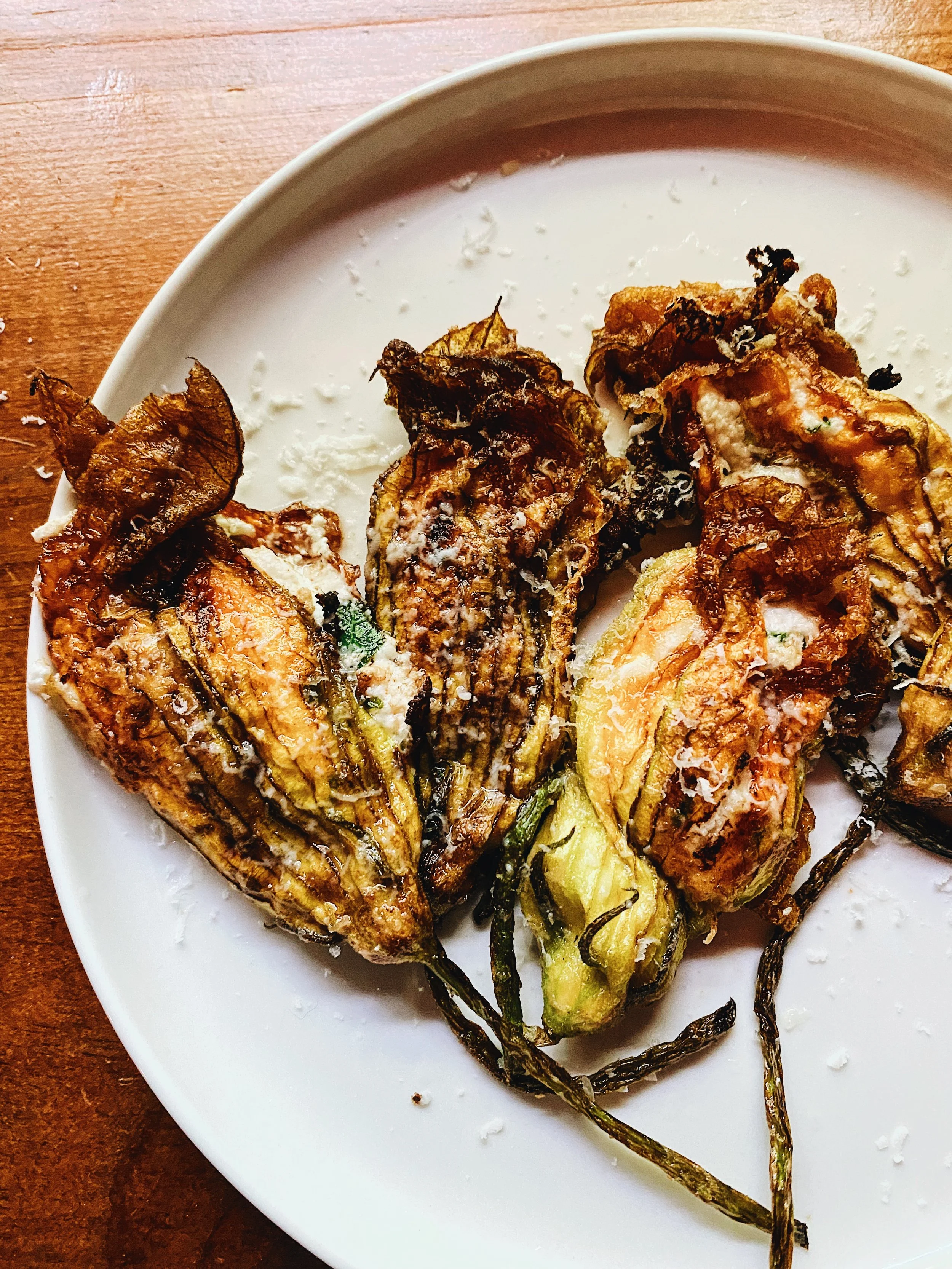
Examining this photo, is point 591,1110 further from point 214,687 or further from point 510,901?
point 214,687

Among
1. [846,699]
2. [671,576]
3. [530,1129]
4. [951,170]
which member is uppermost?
[951,170]

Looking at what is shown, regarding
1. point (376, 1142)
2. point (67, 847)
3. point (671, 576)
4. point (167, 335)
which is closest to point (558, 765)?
point (671, 576)

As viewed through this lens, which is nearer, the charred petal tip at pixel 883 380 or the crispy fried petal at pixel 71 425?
the crispy fried petal at pixel 71 425

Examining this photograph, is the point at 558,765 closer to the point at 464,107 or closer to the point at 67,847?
the point at 67,847

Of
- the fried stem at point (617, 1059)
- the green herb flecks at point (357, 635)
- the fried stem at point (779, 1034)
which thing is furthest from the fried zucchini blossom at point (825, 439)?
the green herb flecks at point (357, 635)

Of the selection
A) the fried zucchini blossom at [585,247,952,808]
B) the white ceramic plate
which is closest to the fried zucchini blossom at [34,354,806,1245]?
the white ceramic plate

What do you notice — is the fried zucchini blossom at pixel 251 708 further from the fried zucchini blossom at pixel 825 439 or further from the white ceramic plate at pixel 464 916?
the fried zucchini blossom at pixel 825 439

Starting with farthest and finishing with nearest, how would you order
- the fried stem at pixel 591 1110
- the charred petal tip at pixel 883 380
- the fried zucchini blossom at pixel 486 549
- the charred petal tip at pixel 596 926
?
the charred petal tip at pixel 883 380, the fried zucchini blossom at pixel 486 549, the fried stem at pixel 591 1110, the charred petal tip at pixel 596 926
